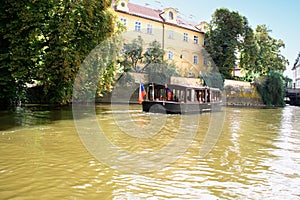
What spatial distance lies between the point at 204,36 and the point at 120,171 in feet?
155

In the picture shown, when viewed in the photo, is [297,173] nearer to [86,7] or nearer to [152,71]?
[86,7]

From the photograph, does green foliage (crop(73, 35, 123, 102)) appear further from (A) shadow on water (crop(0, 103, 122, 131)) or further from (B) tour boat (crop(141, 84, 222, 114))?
Result: (B) tour boat (crop(141, 84, 222, 114))

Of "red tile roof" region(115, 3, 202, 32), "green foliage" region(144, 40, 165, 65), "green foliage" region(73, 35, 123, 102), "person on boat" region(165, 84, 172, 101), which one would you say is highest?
"red tile roof" region(115, 3, 202, 32)

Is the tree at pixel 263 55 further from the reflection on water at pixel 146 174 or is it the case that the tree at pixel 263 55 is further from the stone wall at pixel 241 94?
the reflection on water at pixel 146 174

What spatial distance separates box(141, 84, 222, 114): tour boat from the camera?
21094 mm

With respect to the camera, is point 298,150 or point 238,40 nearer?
point 298,150

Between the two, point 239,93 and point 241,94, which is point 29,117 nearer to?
point 239,93

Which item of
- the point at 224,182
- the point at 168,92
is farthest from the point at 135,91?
the point at 224,182

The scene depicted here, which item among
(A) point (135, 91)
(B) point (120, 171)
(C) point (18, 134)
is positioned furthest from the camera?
(A) point (135, 91)

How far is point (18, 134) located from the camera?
1075 centimetres

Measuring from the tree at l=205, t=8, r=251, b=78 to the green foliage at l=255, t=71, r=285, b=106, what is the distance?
540 centimetres

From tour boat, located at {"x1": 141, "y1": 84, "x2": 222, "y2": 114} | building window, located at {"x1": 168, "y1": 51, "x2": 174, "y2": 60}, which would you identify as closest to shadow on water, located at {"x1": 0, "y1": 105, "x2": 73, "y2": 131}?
tour boat, located at {"x1": 141, "y1": 84, "x2": 222, "y2": 114}

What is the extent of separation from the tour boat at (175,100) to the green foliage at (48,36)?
568 centimetres

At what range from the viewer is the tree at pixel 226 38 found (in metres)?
46.7
